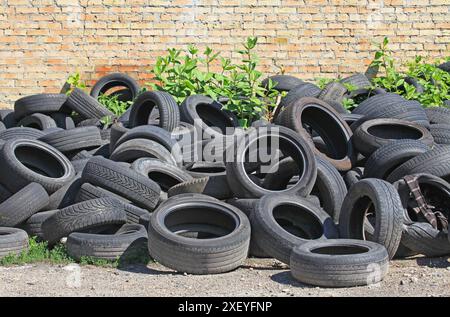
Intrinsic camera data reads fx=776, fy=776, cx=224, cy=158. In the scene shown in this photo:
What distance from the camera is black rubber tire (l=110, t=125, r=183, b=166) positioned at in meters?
9.85

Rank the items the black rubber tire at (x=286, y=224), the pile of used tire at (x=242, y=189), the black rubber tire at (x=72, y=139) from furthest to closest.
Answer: the black rubber tire at (x=72, y=139), the black rubber tire at (x=286, y=224), the pile of used tire at (x=242, y=189)

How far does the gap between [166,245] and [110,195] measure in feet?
5.16

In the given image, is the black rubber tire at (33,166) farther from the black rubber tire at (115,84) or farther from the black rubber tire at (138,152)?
the black rubber tire at (115,84)

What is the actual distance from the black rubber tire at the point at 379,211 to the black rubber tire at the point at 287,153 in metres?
0.82

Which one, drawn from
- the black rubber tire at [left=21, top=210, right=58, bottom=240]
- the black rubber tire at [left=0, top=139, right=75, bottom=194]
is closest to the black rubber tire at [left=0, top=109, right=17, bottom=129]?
the black rubber tire at [left=0, top=139, right=75, bottom=194]

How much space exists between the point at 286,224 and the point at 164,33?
6362mm

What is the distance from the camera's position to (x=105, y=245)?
764cm

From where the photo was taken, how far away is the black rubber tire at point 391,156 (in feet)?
29.6

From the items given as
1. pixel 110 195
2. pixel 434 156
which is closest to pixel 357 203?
pixel 434 156

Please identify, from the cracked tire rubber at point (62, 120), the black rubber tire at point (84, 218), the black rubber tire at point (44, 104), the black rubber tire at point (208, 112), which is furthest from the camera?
the black rubber tire at point (44, 104)

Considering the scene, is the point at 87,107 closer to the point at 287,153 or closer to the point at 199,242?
the point at 287,153

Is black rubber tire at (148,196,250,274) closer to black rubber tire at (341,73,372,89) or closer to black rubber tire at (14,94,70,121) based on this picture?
black rubber tire at (14,94,70,121)

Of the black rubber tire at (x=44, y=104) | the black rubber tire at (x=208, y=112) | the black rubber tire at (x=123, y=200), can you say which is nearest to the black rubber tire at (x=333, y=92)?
the black rubber tire at (x=208, y=112)

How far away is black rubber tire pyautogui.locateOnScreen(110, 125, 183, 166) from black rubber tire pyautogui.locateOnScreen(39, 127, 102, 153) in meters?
0.63
